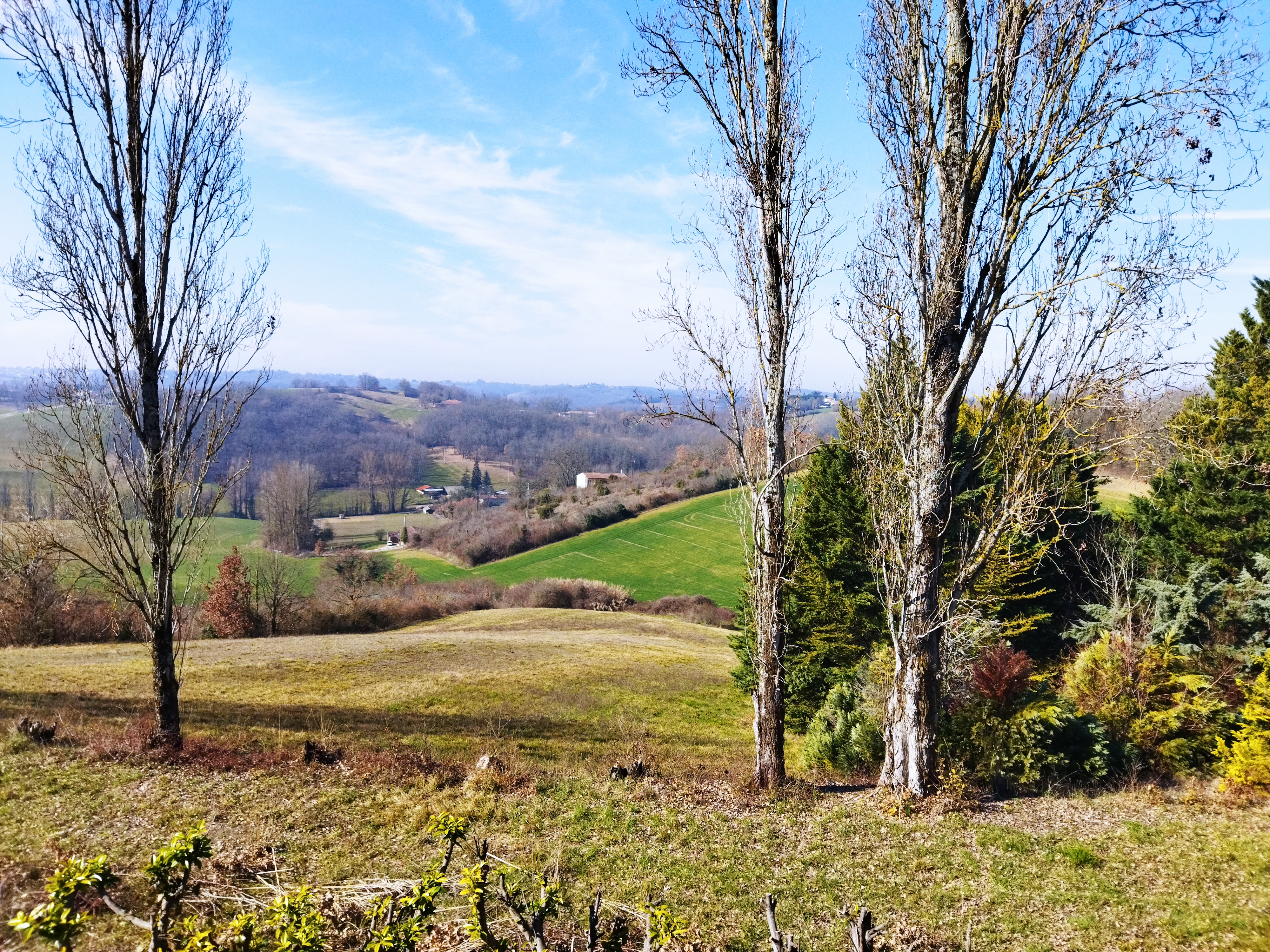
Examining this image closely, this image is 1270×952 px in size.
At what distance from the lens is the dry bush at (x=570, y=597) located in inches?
1715

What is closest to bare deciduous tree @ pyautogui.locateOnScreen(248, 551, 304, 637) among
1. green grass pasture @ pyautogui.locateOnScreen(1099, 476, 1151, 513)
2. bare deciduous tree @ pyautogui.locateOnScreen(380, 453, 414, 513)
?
green grass pasture @ pyautogui.locateOnScreen(1099, 476, 1151, 513)

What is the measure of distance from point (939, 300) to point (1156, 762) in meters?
8.59

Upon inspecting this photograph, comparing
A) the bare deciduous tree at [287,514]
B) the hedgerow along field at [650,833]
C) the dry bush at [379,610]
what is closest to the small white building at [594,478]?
the bare deciduous tree at [287,514]

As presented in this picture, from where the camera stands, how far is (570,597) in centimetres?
4444

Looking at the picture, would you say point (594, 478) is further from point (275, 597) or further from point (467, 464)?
point (275, 597)

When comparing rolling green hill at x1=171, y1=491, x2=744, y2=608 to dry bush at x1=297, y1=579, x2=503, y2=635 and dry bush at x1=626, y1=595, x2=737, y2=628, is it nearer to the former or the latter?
dry bush at x1=626, y1=595, x2=737, y2=628

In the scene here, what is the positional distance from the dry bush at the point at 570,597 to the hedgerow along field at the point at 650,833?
1207 inches

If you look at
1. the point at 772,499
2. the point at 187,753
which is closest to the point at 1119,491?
the point at 772,499

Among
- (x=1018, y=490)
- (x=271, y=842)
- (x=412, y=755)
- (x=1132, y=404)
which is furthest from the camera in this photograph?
(x=412, y=755)

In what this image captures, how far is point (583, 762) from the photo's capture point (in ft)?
35.4

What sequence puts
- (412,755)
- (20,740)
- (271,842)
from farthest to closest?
1. (412,755)
2. (20,740)
3. (271,842)

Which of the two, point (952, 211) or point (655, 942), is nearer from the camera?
point (655, 942)

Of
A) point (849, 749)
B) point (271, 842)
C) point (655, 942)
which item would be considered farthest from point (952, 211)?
point (271, 842)

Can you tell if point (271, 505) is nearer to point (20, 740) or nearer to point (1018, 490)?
point (20, 740)
